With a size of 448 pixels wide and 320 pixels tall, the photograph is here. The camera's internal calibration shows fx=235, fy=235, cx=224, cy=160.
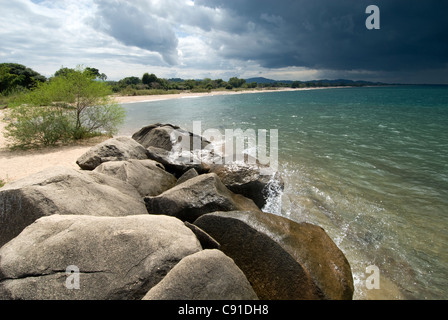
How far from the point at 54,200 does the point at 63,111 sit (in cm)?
1645

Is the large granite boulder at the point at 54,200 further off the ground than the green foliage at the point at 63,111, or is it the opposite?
the green foliage at the point at 63,111

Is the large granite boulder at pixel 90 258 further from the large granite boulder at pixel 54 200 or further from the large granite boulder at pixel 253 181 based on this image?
the large granite boulder at pixel 253 181

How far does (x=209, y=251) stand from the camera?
373cm

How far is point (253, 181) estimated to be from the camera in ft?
26.7

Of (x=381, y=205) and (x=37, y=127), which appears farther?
(x=37, y=127)

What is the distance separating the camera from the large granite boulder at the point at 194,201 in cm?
596

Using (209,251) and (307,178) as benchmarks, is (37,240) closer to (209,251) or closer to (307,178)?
(209,251)

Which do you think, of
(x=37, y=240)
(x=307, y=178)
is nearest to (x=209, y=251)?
(x=37, y=240)

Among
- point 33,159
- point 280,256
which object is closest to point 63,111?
point 33,159

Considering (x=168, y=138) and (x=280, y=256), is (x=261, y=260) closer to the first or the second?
(x=280, y=256)

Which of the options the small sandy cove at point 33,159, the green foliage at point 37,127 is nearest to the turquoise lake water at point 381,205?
the small sandy cove at point 33,159

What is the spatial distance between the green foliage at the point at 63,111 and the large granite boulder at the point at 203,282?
17707 millimetres
